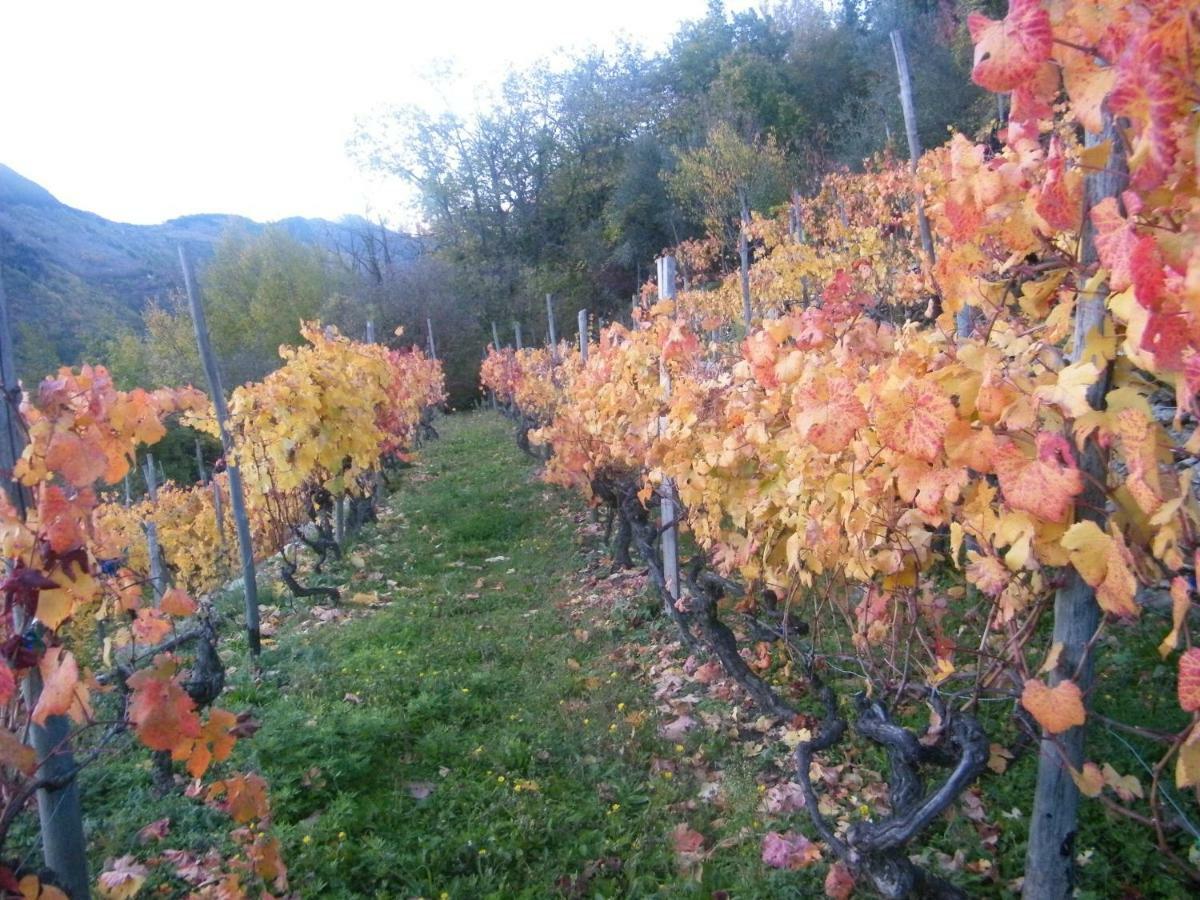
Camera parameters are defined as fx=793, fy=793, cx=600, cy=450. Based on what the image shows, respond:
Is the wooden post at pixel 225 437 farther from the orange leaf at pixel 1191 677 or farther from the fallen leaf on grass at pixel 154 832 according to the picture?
the orange leaf at pixel 1191 677

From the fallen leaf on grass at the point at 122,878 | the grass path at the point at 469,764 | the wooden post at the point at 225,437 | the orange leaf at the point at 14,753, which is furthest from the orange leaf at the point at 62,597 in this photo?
the wooden post at the point at 225,437

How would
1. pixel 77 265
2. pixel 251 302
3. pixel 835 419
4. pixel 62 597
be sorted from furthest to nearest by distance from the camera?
pixel 77 265
pixel 251 302
pixel 835 419
pixel 62 597

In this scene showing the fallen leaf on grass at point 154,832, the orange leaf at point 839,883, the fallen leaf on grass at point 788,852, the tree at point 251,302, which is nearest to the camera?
the orange leaf at point 839,883

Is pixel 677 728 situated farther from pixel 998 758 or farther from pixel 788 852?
pixel 998 758

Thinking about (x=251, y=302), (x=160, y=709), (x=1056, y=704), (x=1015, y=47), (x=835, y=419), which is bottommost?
(x=1056, y=704)

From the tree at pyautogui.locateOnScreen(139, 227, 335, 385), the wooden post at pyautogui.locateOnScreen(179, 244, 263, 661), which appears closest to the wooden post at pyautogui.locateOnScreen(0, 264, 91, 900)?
the wooden post at pyautogui.locateOnScreen(179, 244, 263, 661)

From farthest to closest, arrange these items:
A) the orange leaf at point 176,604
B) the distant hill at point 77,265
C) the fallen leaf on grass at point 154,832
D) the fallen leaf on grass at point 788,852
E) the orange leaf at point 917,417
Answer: the distant hill at point 77,265
the fallen leaf on grass at point 154,832
the fallen leaf on grass at point 788,852
the orange leaf at point 176,604
the orange leaf at point 917,417

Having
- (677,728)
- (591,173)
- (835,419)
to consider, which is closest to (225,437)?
(677,728)

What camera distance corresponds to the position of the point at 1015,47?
1.23 metres

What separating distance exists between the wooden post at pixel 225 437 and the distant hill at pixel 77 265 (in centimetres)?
2177

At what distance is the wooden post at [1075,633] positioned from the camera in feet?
5.07

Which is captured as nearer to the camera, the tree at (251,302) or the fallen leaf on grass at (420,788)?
the fallen leaf on grass at (420,788)

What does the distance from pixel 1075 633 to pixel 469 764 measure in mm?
2644

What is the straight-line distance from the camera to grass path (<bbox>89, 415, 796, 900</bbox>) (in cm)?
285
